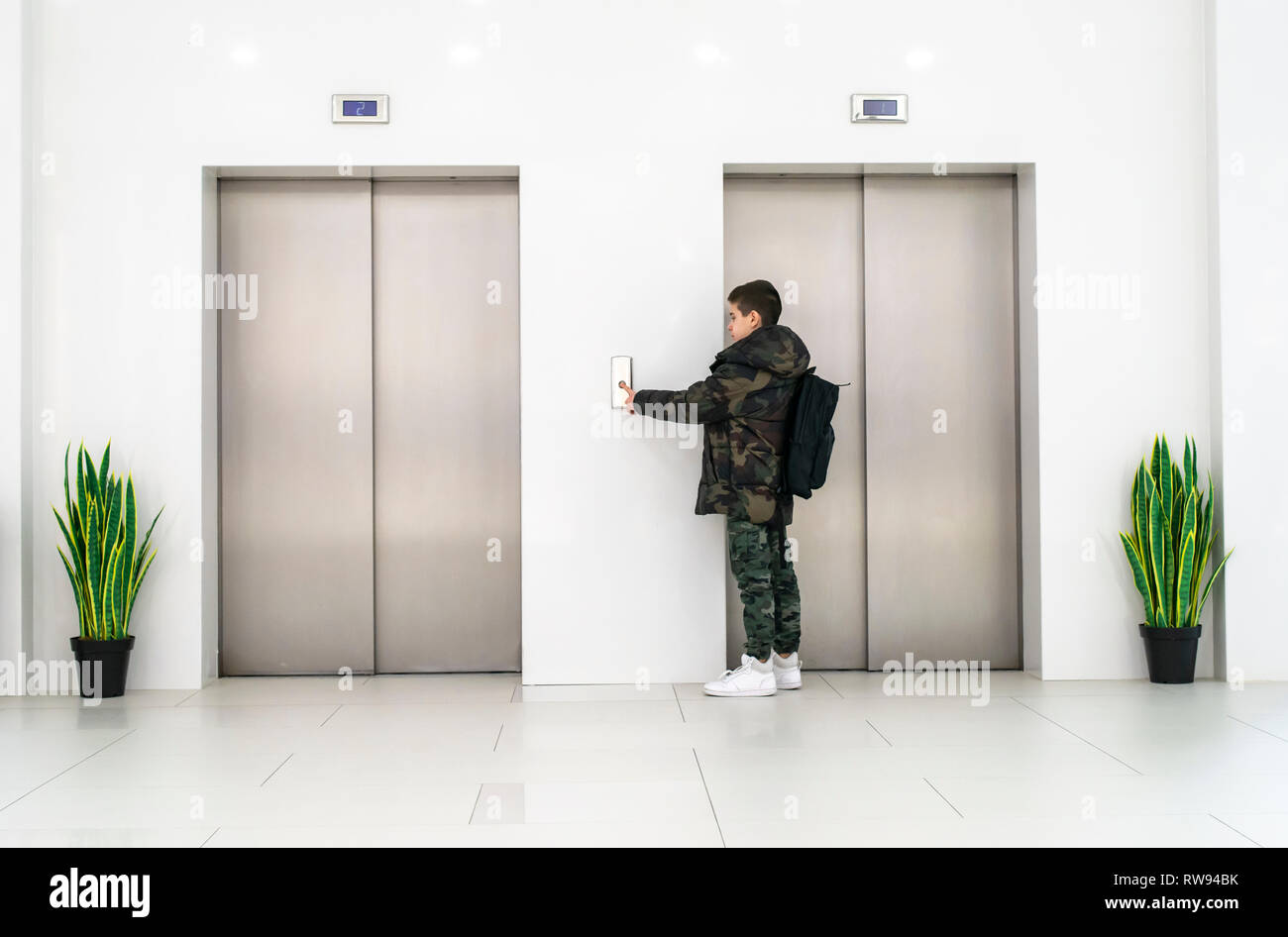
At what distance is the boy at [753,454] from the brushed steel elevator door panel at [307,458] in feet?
4.47

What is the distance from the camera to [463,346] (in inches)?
193

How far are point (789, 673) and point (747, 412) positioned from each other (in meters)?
1.11

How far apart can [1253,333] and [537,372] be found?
307 centimetres

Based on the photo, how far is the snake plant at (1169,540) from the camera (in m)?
4.50

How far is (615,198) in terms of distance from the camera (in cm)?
465

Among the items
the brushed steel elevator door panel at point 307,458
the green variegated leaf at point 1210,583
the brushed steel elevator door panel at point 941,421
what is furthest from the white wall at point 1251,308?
the brushed steel elevator door panel at point 307,458

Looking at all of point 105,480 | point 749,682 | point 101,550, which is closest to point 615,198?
point 749,682

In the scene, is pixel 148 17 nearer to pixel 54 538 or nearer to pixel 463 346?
pixel 463 346

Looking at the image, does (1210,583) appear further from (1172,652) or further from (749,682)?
(749,682)

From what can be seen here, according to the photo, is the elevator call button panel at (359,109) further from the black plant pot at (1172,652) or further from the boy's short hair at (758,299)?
the black plant pot at (1172,652)

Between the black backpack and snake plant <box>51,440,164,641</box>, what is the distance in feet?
8.65

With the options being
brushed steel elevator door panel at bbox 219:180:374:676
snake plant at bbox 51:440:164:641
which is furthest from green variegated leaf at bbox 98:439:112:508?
brushed steel elevator door panel at bbox 219:180:374:676

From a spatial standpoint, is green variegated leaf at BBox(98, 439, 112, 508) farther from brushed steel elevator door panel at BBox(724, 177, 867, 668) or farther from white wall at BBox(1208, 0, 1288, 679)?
white wall at BBox(1208, 0, 1288, 679)
